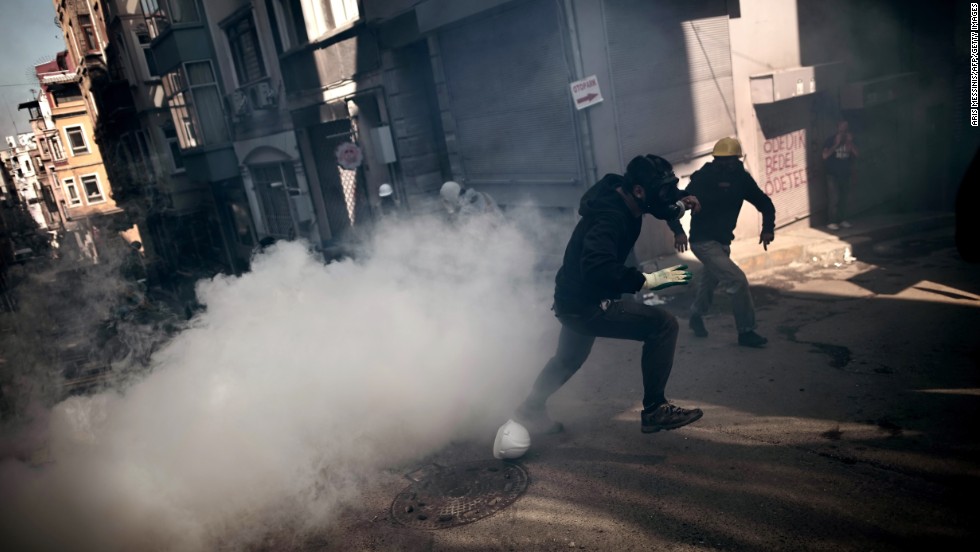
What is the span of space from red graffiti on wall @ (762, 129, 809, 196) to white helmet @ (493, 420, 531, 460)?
23.9 ft

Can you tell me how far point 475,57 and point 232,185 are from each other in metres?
13.2

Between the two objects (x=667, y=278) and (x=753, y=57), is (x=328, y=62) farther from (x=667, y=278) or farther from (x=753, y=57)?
(x=667, y=278)

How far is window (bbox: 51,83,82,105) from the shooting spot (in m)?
31.9

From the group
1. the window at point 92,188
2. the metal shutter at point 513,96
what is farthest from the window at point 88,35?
the metal shutter at point 513,96

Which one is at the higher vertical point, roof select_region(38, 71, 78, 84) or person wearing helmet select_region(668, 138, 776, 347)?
roof select_region(38, 71, 78, 84)

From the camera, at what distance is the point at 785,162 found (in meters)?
9.79

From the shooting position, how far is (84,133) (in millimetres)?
34000

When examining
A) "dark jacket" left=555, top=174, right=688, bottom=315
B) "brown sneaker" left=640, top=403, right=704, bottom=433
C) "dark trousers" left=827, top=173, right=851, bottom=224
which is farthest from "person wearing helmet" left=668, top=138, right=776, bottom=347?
"dark trousers" left=827, top=173, right=851, bottom=224

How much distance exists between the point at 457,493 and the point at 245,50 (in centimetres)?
1571

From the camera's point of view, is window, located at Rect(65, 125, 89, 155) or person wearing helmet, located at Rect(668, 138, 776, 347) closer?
person wearing helmet, located at Rect(668, 138, 776, 347)

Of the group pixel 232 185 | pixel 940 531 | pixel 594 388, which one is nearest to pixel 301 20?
pixel 232 185

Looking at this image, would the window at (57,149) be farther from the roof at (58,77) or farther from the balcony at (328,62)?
the balcony at (328,62)

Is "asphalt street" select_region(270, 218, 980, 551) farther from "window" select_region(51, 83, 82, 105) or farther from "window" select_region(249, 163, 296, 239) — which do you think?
"window" select_region(51, 83, 82, 105)

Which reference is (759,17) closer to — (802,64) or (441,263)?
(802,64)
